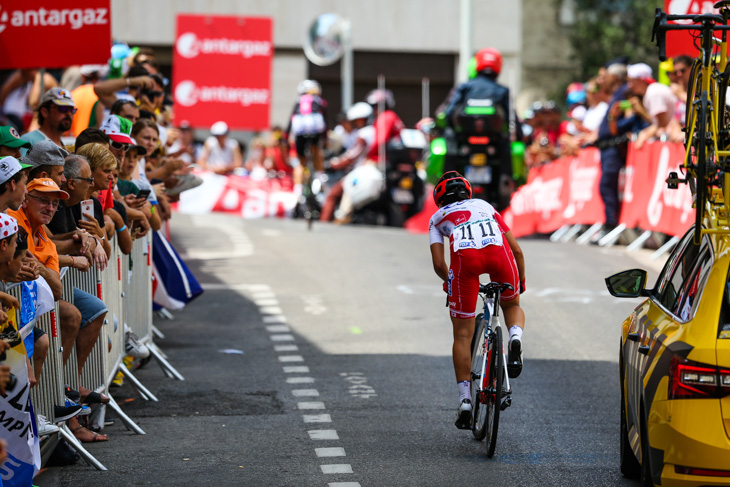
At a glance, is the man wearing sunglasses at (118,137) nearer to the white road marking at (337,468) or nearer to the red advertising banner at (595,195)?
the white road marking at (337,468)

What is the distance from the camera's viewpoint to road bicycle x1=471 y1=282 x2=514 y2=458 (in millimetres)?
8242

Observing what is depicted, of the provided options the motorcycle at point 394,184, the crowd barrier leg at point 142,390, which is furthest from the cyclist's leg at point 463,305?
the motorcycle at point 394,184

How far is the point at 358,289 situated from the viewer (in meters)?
16.1

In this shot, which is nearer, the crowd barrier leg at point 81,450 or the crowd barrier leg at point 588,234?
the crowd barrier leg at point 81,450

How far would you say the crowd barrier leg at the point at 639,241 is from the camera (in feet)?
61.1

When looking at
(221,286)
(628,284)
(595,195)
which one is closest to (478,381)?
(628,284)

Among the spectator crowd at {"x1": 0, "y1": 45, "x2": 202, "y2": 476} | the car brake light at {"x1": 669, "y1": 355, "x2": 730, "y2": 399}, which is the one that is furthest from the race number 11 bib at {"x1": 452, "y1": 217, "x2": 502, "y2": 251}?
the car brake light at {"x1": 669, "y1": 355, "x2": 730, "y2": 399}

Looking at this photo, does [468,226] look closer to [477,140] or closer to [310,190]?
[477,140]

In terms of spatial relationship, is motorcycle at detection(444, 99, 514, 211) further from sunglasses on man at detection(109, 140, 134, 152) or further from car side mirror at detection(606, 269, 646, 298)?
car side mirror at detection(606, 269, 646, 298)

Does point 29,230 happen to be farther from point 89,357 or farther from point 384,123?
point 384,123

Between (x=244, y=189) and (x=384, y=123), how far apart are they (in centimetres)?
499

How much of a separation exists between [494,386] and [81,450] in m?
2.42

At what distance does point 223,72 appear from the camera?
25609mm

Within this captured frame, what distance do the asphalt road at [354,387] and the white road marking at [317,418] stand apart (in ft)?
0.07
